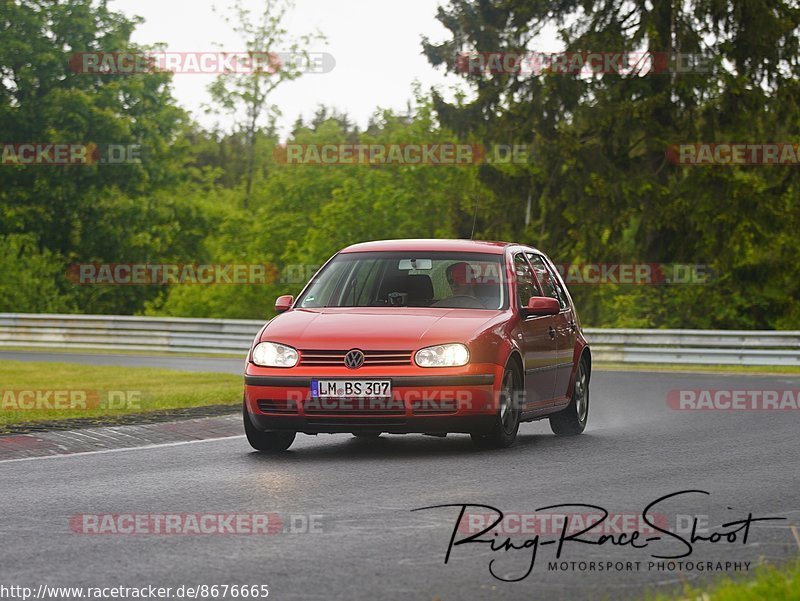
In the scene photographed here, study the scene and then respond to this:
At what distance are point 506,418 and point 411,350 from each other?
1114mm

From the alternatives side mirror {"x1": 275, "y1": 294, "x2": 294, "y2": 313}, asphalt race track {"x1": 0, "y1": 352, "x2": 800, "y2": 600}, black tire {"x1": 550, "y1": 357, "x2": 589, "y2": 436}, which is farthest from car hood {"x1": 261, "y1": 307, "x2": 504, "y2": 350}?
black tire {"x1": 550, "y1": 357, "x2": 589, "y2": 436}

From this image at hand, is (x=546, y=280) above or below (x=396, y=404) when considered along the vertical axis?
above

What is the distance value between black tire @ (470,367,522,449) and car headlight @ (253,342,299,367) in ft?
5.00

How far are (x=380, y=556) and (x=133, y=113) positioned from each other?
4655cm

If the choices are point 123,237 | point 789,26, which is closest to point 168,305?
point 123,237

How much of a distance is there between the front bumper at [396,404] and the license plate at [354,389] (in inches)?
1.2

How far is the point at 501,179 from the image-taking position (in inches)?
1561

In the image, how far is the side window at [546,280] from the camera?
13.5 m

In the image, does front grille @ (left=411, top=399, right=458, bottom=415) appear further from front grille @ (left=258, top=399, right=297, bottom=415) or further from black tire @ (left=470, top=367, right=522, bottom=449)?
front grille @ (left=258, top=399, right=297, bottom=415)

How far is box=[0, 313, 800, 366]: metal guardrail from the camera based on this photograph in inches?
1069

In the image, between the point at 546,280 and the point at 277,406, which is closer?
the point at 277,406

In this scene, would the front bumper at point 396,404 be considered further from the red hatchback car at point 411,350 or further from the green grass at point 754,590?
the green grass at point 754,590

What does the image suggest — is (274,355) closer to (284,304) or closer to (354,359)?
(354,359)

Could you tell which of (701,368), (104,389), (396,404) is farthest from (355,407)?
(701,368)
